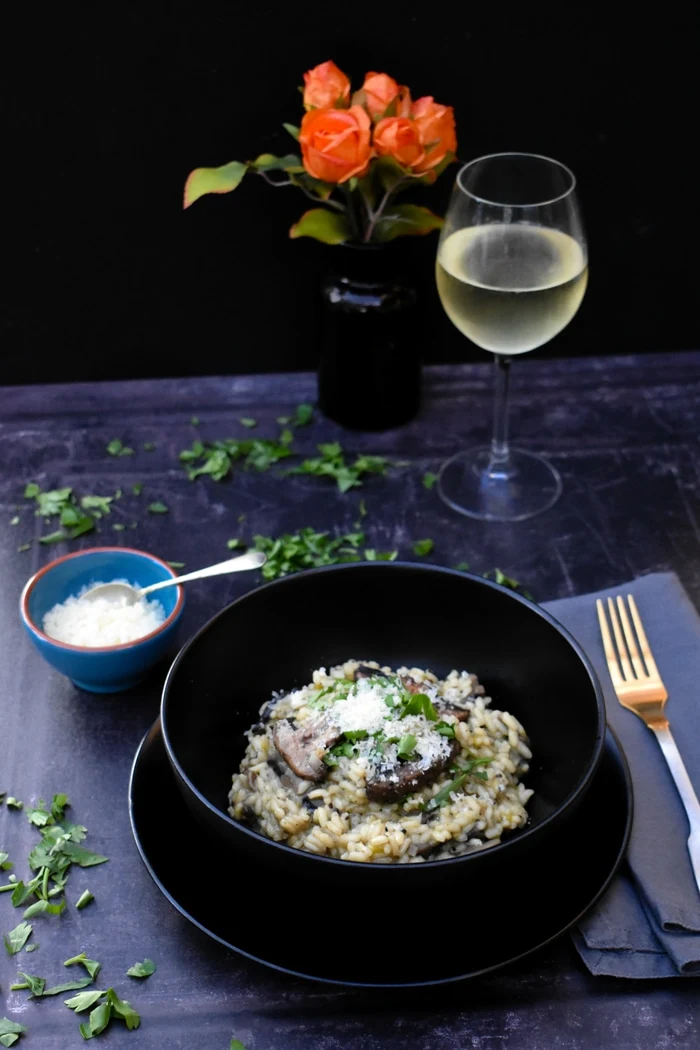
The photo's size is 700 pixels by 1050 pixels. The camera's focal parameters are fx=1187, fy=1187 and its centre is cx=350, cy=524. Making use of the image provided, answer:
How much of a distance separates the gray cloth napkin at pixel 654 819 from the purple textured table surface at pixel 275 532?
0.04 m

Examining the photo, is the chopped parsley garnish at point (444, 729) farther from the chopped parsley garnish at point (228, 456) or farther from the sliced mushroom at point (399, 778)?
the chopped parsley garnish at point (228, 456)

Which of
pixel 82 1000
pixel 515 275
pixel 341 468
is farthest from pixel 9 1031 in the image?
pixel 515 275

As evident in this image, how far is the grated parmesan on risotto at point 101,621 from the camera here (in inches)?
63.9

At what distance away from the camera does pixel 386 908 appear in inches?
46.4

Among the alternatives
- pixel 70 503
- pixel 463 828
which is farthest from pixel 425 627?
pixel 70 503

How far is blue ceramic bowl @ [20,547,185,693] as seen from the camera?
1.56m

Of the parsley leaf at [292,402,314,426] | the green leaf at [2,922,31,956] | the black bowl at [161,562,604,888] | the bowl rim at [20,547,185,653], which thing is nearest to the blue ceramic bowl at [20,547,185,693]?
the bowl rim at [20,547,185,653]

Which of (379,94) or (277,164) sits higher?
(379,94)

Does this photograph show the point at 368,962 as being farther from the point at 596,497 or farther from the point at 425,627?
the point at 596,497

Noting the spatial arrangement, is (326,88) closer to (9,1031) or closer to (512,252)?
(512,252)

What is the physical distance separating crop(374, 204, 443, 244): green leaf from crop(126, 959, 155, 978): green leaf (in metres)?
1.21

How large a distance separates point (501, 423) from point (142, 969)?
112 centimetres

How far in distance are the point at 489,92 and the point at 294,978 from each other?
1510 mm

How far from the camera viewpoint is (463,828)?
130cm
